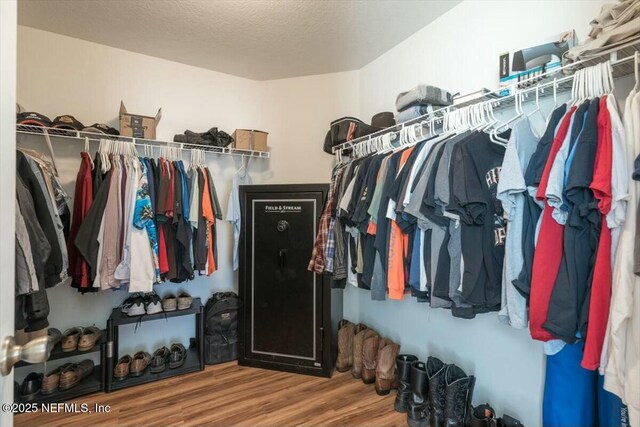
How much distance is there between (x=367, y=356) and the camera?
7.38 feet

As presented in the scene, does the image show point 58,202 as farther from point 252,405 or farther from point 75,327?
point 252,405

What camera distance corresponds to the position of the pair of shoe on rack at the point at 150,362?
2.25 meters

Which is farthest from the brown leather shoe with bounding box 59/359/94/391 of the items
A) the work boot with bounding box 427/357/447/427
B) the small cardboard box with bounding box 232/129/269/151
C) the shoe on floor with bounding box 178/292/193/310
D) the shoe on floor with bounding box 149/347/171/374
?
the work boot with bounding box 427/357/447/427

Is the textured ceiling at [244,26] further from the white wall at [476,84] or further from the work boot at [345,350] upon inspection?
the work boot at [345,350]

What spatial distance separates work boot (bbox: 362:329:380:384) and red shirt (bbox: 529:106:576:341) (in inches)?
54.7

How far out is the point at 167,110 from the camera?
2.70 metres

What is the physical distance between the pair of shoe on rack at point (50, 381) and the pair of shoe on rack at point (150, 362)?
0.78 ft

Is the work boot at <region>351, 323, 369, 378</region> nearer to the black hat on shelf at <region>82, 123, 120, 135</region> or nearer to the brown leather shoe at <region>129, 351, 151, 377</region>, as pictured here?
the brown leather shoe at <region>129, 351, 151, 377</region>

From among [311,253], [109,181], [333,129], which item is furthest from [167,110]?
[311,253]

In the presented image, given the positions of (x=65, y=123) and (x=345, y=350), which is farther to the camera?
(x=345, y=350)

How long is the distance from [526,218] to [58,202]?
249cm

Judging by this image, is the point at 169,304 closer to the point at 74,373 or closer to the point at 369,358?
the point at 74,373

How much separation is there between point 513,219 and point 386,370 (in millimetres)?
1469

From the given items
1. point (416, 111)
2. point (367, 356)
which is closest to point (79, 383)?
point (367, 356)
